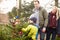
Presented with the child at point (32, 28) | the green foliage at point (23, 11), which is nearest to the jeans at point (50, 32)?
the child at point (32, 28)

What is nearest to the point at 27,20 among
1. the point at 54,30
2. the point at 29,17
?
the point at 29,17

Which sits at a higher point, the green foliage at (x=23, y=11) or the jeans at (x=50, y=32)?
the green foliage at (x=23, y=11)

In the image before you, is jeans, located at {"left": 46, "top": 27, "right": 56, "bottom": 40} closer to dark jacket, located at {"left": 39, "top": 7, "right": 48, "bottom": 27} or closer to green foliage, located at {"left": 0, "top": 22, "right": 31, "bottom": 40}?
dark jacket, located at {"left": 39, "top": 7, "right": 48, "bottom": 27}

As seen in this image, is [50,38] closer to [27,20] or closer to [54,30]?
[54,30]

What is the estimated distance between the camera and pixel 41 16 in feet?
13.8

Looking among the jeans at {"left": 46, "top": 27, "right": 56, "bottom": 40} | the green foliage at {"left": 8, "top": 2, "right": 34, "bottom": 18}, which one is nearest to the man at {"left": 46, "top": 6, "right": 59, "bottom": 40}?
the jeans at {"left": 46, "top": 27, "right": 56, "bottom": 40}

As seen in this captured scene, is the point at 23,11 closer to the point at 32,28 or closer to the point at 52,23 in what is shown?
the point at 32,28

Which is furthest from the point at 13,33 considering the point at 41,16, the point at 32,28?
the point at 41,16

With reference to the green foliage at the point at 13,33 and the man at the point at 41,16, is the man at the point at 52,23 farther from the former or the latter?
the green foliage at the point at 13,33

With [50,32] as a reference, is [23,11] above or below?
above

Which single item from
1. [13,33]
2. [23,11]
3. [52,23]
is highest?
[23,11]

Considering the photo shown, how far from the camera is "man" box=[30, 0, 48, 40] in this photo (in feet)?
13.8

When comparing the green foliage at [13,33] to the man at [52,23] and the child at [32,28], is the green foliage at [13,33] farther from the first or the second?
the man at [52,23]

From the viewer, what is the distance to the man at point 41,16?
4195 mm
